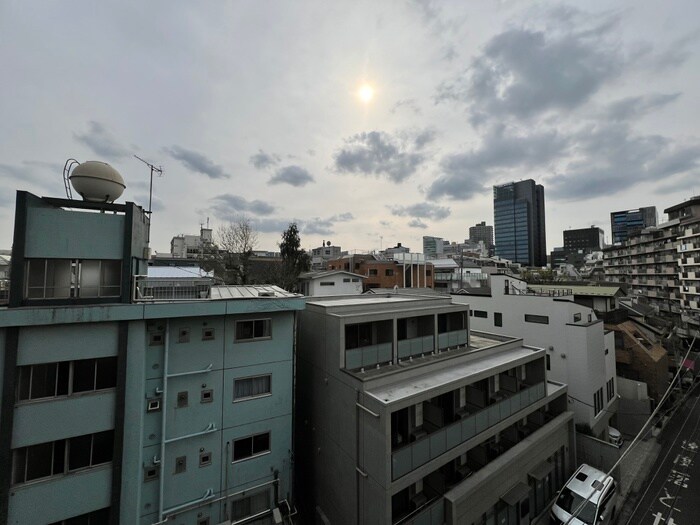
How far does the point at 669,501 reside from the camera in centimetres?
1518

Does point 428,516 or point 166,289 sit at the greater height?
point 166,289

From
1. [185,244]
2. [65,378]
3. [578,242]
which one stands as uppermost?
[578,242]

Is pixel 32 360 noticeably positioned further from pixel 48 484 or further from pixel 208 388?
pixel 208 388

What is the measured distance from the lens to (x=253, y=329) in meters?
10.9

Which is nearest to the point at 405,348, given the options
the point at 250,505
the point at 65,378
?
the point at 250,505

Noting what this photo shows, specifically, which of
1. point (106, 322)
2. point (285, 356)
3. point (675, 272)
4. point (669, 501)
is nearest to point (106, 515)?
point (106, 322)

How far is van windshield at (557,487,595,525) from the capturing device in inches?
510

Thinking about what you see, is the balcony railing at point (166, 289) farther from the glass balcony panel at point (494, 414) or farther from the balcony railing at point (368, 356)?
the glass balcony panel at point (494, 414)

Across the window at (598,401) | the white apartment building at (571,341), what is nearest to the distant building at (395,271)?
the white apartment building at (571,341)

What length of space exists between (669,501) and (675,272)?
1948 inches

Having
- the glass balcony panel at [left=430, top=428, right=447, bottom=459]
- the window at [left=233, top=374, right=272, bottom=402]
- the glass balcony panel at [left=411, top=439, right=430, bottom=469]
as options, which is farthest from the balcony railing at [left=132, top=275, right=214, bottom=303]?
the glass balcony panel at [left=430, top=428, right=447, bottom=459]

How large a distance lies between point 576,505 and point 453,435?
8.48 m

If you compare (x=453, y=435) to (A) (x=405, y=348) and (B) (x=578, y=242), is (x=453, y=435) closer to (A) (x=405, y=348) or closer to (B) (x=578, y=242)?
(A) (x=405, y=348)

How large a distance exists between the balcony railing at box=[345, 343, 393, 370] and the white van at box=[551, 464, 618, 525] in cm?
1091
